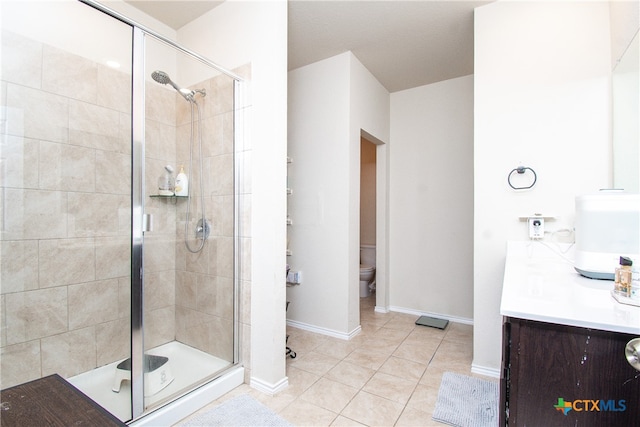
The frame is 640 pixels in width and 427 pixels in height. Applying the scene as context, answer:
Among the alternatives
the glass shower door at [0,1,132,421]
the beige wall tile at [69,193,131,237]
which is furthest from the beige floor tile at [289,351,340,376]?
the beige wall tile at [69,193,131,237]

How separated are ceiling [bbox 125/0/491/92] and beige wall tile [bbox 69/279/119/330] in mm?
2107

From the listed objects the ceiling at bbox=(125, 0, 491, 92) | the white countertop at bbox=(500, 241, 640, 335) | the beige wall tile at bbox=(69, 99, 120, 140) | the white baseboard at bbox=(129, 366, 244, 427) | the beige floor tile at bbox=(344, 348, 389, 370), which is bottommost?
the beige floor tile at bbox=(344, 348, 389, 370)

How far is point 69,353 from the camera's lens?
195 centimetres

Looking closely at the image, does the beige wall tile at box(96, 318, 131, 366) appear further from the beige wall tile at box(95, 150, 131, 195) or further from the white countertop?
the white countertop

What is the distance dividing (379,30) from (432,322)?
2.84 m

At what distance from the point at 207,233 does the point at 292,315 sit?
1449 millimetres

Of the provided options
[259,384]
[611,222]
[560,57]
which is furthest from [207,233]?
[560,57]

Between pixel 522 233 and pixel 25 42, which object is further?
pixel 522 233

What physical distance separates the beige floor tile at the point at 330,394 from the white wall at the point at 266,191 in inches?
8.0

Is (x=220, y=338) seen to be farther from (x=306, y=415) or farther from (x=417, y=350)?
(x=417, y=350)

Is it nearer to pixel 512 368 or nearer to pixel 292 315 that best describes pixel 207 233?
pixel 292 315

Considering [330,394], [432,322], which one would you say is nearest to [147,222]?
[330,394]

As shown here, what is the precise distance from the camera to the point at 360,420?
5.52 feet

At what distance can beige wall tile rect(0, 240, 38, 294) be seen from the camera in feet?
5.55
